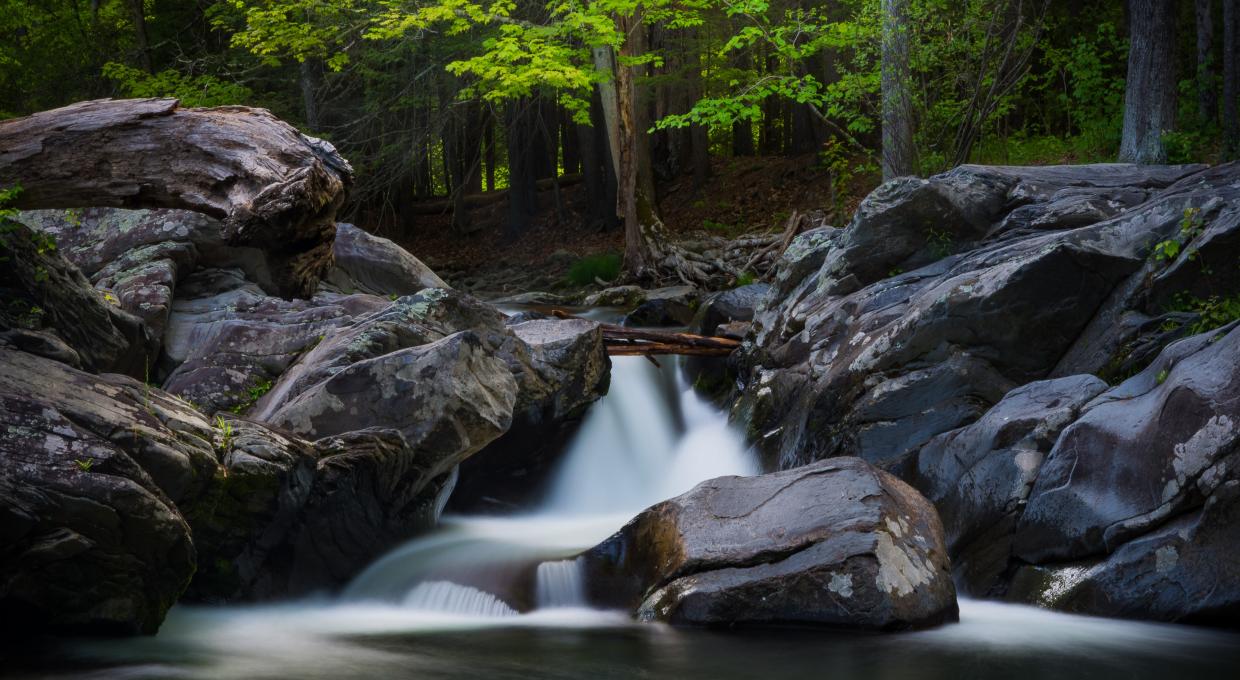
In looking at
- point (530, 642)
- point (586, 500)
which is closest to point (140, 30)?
point (586, 500)

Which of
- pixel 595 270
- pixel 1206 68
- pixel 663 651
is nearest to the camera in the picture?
pixel 663 651

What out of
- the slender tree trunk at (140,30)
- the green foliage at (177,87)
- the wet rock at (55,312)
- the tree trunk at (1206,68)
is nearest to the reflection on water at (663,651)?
the wet rock at (55,312)

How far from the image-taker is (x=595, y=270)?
20.3 meters

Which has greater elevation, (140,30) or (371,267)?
(140,30)

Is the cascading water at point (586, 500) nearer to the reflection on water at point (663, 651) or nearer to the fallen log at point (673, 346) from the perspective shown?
the fallen log at point (673, 346)

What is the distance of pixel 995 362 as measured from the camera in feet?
26.3

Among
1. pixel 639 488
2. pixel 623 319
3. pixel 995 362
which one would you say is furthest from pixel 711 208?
pixel 995 362

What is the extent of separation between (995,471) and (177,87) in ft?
53.4

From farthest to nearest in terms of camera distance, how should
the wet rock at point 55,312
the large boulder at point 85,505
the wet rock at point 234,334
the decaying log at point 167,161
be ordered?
the wet rock at point 234,334 → the wet rock at point 55,312 → the decaying log at point 167,161 → the large boulder at point 85,505

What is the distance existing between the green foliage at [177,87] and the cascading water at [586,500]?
35.2 ft

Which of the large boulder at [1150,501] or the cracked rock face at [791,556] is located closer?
the large boulder at [1150,501]

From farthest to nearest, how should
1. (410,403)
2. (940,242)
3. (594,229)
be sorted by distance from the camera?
(594,229)
(940,242)
(410,403)

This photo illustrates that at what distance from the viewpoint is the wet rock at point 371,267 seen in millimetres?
12922

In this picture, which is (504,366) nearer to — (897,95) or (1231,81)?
(897,95)
